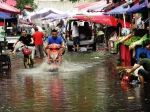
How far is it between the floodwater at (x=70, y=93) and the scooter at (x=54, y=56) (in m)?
0.49

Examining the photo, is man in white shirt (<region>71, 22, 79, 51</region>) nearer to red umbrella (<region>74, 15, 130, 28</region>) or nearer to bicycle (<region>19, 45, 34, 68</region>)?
red umbrella (<region>74, 15, 130, 28</region>)

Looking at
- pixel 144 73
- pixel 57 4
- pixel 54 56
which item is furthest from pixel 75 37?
pixel 57 4

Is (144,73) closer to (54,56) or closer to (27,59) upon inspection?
(54,56)

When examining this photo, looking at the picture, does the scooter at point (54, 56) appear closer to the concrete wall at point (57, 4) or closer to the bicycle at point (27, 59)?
the bicycle at point (27, 59)

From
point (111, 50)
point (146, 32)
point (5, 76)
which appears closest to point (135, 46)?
point (146, 32)

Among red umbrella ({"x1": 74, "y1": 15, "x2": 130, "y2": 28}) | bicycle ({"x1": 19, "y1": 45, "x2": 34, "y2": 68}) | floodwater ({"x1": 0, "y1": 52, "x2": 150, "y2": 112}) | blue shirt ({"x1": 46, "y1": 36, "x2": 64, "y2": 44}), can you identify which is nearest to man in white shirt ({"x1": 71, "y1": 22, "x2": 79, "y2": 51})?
red umbrella ({"x1": 74, "y1": 15, "x2": 130, "y2": 28})

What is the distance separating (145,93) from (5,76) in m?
7.22

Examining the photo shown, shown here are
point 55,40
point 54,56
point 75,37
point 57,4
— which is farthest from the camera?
point 57,4

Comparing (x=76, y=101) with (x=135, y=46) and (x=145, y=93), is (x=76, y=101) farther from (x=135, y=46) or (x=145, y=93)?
(x=135, y=46)

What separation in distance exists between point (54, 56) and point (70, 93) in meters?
7.56

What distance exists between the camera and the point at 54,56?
902 inches

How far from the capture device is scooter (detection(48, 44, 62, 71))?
2286 cm

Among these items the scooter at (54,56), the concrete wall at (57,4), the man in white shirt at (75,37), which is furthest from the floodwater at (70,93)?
the concrete wall at (57,4)

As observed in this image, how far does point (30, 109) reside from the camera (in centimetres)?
1270
